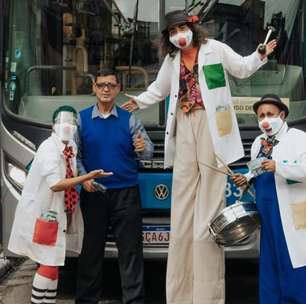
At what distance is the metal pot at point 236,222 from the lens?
4715mm

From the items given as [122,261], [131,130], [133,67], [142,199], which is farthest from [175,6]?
[122,261]

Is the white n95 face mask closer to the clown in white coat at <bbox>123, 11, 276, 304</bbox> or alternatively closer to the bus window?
the clown in white coat at <bbox>123, 11, 276, 304</bbox>

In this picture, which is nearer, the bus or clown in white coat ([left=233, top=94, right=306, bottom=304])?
clown in white coat ([left=233, top=94, right=306, bottom=304])

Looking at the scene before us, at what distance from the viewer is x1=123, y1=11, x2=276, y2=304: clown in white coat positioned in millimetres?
4934

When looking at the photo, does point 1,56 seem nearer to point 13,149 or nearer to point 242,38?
point 13,149

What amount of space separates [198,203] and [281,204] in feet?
2.26

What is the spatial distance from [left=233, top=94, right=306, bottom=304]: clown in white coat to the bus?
800 mm

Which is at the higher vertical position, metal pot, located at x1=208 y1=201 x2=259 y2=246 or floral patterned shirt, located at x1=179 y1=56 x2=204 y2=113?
floral patterned shirt, located at x1=179 y1=56 x2=204 y2=113

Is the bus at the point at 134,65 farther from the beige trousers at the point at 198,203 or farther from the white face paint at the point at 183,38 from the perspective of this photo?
the white face paint at the point at 183,38

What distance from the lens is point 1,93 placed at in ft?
19.9

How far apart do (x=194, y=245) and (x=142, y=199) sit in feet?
2.12

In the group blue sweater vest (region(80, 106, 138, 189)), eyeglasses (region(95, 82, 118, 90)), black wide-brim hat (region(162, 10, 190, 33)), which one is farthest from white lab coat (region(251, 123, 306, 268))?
eyeglasses (region(95, 82, 118, 90))

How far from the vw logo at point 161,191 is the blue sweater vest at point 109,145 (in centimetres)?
34

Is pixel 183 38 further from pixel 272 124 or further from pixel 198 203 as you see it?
pixel 198 203
